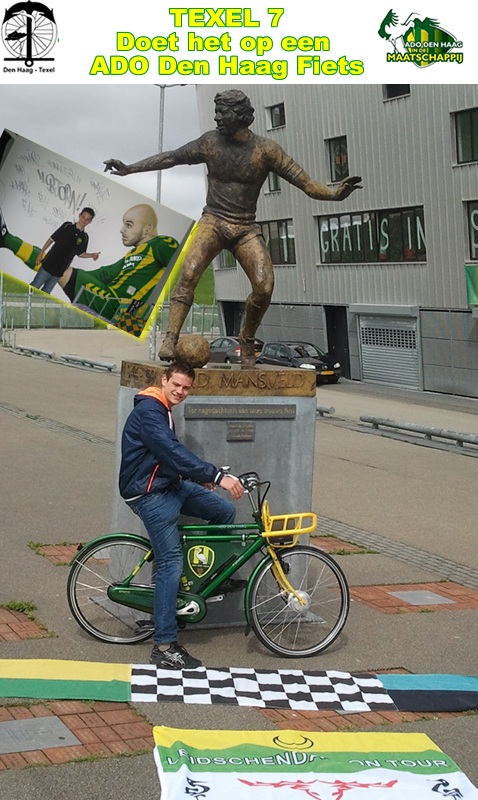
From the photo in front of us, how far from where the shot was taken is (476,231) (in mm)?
32906

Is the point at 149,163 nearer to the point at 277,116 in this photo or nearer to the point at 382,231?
the point at 382,231

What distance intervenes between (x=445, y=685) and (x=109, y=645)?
2189 mm

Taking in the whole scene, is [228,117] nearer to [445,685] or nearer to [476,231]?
[445,685]

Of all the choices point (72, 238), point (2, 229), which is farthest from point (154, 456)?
point (72, 238)

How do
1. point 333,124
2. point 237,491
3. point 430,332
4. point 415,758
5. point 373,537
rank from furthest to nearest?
point 333,124 → point 430,332 → point 373,537 → point 237,491 → point 415,758

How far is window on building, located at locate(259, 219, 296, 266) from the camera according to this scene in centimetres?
4325

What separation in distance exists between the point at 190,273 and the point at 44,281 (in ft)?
19.3

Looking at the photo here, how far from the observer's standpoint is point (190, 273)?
8.51 meters

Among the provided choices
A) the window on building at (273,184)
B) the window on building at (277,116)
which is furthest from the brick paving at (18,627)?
the window on building at (273,184)

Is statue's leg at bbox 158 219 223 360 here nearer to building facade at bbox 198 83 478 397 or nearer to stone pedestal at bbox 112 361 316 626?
stone pedestal at bbox 112 361 316 626

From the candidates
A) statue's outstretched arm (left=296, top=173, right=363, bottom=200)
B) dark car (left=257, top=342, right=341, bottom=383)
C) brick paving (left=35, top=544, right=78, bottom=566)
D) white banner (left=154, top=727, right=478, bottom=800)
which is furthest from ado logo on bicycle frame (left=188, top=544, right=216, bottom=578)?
dark car (left=257, top=342, right=341, bottom=383)

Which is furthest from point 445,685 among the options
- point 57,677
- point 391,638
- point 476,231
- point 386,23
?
point 386,23

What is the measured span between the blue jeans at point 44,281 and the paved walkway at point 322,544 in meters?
2.44

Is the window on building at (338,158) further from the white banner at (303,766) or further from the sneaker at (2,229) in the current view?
the white banner at (303,766)
